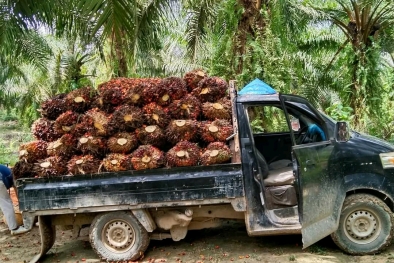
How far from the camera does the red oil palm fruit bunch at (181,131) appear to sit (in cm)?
546

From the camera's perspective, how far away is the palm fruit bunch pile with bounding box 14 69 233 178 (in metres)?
5.40

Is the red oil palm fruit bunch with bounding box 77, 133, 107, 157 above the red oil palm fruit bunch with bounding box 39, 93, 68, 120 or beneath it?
beneath

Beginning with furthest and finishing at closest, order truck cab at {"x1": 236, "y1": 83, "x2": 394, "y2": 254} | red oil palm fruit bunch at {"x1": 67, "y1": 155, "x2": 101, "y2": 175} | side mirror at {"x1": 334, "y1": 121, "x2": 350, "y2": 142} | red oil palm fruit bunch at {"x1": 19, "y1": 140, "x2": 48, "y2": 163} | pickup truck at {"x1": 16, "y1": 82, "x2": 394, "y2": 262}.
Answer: red oil palm fruit bunch at {"x1": 19, "y1": 140, "x2": 48, "y2": 163} < red oil palm fruit bunch at {"x1": 67, "y1": 155, "x2": 101, "y2": 175} < side mirror at {"x1": 334, "y1": 121, "x2": 350, "y2": 142} < pickup truck at {"x1": 16, "y1": 82, "x2": 394, "y2": 262} < truck cab at {"x1": 236, "y1": 83, "x2": 394, "y2": 254}

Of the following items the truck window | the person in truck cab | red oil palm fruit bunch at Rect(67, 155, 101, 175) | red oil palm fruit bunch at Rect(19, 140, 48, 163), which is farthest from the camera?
the truck window

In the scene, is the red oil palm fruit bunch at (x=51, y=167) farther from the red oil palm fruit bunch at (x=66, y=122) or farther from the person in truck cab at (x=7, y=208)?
the person in truck cab at (x=7, y=208)

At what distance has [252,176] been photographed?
17.2 feet

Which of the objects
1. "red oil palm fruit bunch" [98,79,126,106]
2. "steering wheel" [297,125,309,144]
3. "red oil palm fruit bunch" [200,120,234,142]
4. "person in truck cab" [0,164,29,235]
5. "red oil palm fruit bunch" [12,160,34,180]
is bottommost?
"person in truck cab" [0,164,29,235]

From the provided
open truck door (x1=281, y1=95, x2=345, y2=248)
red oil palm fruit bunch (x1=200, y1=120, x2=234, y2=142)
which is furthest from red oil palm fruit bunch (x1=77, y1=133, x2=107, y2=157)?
open truck door (x1=281, y1=95, x2=345, y2=248)

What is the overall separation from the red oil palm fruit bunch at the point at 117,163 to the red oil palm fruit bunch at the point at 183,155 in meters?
0.52

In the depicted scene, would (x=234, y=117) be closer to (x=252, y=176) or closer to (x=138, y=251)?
(x=252, y=176)

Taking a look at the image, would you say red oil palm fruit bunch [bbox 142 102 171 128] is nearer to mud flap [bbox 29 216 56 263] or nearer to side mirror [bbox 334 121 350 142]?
mud flap [bbox 29 216 56 263]

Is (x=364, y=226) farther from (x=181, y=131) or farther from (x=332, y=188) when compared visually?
(x=181, y=131)

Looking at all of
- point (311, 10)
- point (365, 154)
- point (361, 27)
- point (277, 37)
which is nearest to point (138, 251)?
point (365, 154)

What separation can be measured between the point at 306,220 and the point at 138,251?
2.18m
